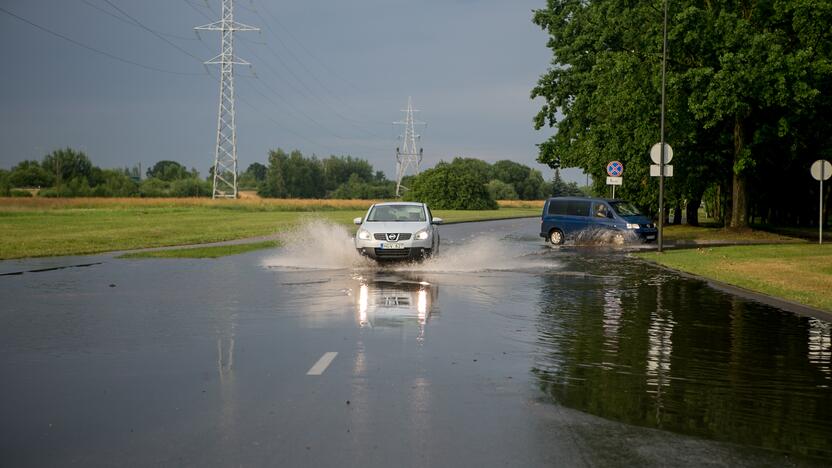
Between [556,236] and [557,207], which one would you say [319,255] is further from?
[557,207]

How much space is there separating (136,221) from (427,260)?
36623 mm

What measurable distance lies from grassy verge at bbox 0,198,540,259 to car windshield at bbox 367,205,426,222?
9.73 m

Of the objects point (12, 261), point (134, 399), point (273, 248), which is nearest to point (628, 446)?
point (134, 399)

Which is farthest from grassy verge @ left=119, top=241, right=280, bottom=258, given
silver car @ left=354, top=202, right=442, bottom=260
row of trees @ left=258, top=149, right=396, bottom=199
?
row of trees @ left=258, top=149, right=396, bottom=199

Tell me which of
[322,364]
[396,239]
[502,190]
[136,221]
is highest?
[502,190]

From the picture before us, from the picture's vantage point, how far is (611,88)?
3944 centimetres

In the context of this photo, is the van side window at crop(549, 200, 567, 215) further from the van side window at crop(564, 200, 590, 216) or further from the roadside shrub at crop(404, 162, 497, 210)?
the roadside shrub at crop(404, 162, 497, 210)

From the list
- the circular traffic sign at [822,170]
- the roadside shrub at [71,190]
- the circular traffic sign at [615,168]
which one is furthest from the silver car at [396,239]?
the roadside shrub at [71,190]

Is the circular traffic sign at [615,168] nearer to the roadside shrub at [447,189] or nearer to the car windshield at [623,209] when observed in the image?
the car windshield at [623,209]

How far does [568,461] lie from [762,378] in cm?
357

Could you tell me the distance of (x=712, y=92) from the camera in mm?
35625

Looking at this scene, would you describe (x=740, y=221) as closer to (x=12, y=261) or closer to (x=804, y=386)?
(x=12, y=261)

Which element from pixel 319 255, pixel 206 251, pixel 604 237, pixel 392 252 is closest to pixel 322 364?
pixel 392 252

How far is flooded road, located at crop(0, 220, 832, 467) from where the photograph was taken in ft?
19.4
